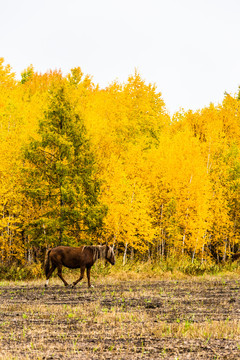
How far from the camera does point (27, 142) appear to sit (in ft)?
83.6

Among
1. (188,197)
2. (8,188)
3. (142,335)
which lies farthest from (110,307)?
(188,197)

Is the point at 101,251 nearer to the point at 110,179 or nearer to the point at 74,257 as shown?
the point at 74,257

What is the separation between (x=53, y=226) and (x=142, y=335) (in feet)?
47.7

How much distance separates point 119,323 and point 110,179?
18192 mm

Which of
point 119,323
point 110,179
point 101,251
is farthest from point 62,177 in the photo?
point 119,323

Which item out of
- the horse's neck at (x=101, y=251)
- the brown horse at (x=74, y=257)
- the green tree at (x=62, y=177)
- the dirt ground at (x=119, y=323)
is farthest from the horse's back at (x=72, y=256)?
the green tree at (x=62, y=177)

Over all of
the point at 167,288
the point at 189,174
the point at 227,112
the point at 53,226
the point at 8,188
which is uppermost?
the point at 227,112

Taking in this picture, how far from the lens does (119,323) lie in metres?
9.73

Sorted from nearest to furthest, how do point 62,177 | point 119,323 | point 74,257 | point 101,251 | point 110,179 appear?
point 119,323
point 74,257
point 101,251
point 62,177
point 110,179

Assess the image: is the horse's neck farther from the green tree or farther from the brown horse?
the green tree

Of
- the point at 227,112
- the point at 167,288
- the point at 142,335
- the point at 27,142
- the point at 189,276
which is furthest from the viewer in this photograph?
the point at 227,112

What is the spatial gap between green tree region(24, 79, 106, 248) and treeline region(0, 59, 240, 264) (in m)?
0.05

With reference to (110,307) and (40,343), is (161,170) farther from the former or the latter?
(40,343)

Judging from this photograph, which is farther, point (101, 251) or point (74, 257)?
point (101, 251)
